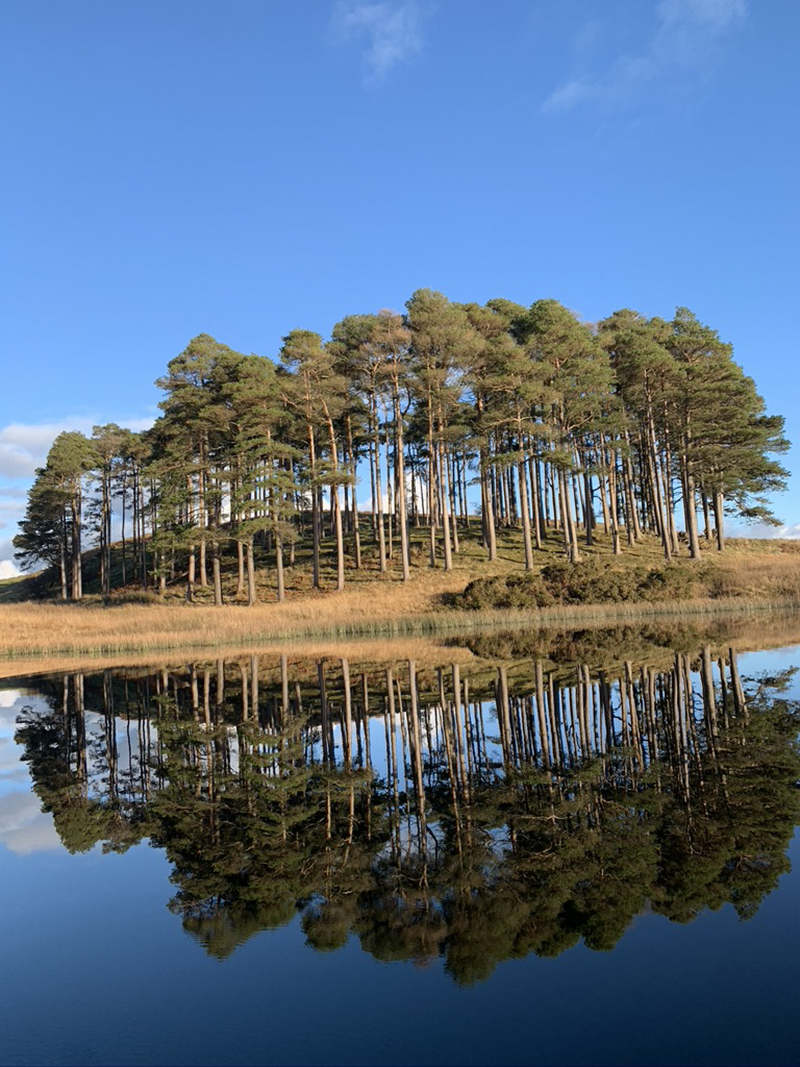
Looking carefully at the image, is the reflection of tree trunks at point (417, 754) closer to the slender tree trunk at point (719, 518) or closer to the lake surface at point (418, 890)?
the lake surface at point (418, 890)

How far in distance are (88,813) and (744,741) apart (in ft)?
28.7

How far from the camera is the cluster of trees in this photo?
41.0 meters

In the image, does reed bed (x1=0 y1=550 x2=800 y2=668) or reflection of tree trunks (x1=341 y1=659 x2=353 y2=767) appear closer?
reflection of tree trunks (x1=341 y1=659 x2=353 y2=767)

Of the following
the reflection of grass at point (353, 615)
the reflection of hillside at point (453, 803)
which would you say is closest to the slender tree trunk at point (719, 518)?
the reflection of grass at point (353, 615)

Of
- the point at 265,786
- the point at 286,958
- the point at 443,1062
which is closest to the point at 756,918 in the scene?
the point at 443,1062

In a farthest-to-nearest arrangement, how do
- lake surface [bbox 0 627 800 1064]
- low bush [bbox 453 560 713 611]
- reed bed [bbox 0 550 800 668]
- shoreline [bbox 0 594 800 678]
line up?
1. low bush [bbox 453 560 713 611]
2. reed bed [bbox 0 550 800 668]
3. shoreline [bbox 0 594 800 678]
4. lake surface [bbox 0 627 800 1064]

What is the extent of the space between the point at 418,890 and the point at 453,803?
246cm

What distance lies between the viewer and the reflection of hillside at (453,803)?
5633 mm

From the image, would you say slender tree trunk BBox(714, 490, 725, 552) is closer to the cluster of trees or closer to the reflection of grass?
the cluster of trees

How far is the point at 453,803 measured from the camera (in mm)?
8375

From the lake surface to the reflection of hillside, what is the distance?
35mm

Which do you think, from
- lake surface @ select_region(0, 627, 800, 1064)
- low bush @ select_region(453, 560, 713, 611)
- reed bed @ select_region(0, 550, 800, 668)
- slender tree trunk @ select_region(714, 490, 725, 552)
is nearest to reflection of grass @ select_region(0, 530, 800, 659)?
reed bed @ select_region(0, 550, 800, 668)

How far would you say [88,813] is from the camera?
9.48m

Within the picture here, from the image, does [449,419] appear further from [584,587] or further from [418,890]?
[418,890]
